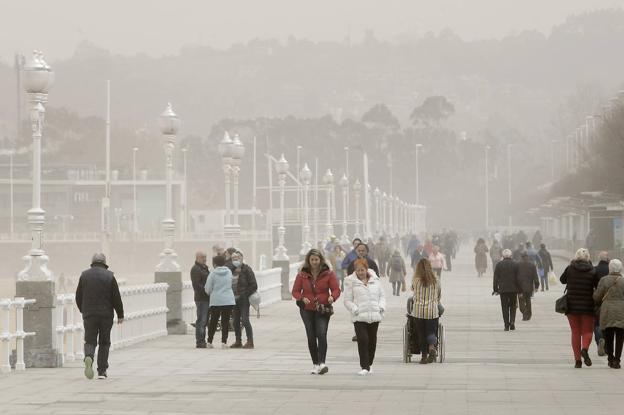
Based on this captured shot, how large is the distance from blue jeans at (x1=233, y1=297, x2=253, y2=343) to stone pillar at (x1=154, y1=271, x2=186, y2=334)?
2774 mm

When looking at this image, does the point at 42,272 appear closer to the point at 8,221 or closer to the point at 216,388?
the point at 216,388

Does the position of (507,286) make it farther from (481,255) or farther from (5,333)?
(481,255)

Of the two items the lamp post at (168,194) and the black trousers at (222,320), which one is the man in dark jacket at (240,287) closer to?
the black trousers at (222,320)

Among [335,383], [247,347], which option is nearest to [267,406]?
[335,383]

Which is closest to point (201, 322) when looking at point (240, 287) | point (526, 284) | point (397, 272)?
point (240, 287)

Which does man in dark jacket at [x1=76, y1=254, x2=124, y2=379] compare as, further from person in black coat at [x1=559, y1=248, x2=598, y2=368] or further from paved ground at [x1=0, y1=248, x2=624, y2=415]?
person in black coat at [x1=559, y1=248, x2=598, y2=368]

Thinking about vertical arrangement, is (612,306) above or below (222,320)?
above

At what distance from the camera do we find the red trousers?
20281 mm

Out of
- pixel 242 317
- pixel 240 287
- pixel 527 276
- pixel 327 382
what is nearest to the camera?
pixel 327 382

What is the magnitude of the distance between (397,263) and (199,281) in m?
18.7

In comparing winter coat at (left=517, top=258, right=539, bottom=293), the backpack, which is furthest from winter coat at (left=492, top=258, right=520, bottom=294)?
the backpack

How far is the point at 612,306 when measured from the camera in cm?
1978

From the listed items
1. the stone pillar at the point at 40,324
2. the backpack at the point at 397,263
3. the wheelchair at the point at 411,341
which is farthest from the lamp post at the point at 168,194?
the backpack at the point at 397,263

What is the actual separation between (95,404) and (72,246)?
4230 inches
